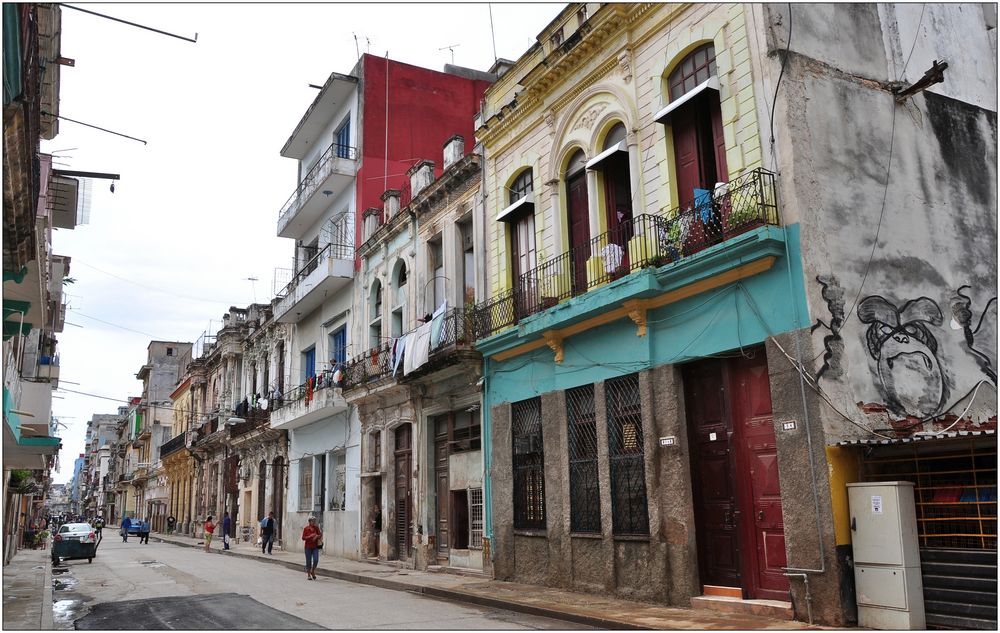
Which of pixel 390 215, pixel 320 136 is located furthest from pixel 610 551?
pixel 320 136

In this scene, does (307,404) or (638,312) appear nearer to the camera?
(638,312)

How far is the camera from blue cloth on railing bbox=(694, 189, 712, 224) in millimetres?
11109

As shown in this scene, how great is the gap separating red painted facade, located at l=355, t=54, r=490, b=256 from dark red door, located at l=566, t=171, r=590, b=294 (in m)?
10.7

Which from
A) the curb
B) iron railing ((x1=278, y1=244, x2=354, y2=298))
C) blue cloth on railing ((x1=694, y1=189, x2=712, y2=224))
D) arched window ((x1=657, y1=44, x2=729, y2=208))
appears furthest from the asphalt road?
iron railing ((x1=278, y1=244, x2=354, y2=298))

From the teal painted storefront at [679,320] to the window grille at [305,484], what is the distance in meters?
14.1

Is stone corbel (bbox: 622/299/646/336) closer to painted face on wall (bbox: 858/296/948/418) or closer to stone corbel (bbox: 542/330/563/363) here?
stone corbel (bbox: 542/330/563/363)

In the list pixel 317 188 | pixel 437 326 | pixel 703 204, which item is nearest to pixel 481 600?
pixel 437 326

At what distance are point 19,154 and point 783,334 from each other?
8.91m

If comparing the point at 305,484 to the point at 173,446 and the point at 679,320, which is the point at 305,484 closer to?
the point at 679,320

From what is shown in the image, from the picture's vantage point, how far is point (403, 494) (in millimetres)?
20297

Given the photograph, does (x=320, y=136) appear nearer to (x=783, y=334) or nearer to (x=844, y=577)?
(x=783, y=334)

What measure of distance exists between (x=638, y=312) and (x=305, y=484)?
18.9 metres

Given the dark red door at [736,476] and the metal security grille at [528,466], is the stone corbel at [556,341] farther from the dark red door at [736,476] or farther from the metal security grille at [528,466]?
the dark red door at [736,476]

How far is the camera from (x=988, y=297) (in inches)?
475
